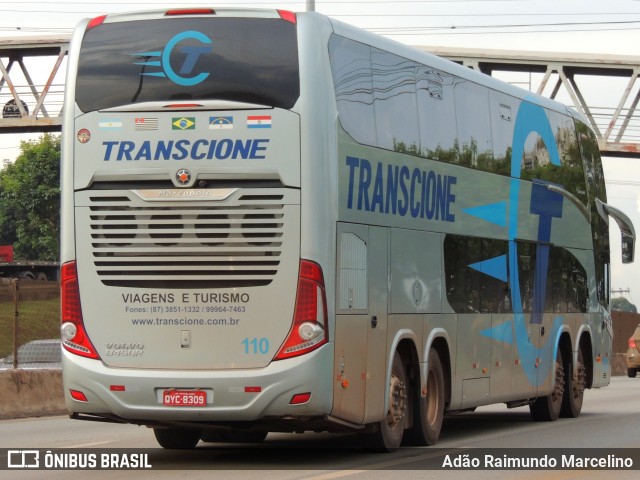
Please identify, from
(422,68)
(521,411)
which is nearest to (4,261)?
(521,411)

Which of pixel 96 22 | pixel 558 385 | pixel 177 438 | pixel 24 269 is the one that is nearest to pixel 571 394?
pixel 558 385

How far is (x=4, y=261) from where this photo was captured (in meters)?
98.0

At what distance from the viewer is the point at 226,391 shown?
13016mm

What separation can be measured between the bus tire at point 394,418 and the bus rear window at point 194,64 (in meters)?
3.13

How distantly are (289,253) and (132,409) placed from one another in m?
1.86

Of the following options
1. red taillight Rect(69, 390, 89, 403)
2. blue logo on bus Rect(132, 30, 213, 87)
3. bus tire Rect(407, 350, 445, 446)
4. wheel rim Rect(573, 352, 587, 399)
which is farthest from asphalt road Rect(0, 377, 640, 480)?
blue logo on bus Rect(132, 30, 213, 87)

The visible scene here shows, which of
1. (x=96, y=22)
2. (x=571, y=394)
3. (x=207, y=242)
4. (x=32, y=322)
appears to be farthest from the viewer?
(x=32, y=322)

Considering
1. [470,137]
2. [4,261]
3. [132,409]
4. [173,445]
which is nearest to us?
[132,409]

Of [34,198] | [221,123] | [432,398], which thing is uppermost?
[34,198]

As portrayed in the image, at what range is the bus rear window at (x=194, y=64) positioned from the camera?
43.9ft

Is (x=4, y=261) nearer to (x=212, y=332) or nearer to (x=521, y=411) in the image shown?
(x=521, y=411)

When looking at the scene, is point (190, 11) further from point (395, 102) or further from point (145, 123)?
point (395, 102)

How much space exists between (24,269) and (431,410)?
82286 millimetres

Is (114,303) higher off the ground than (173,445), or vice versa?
(114,303)
